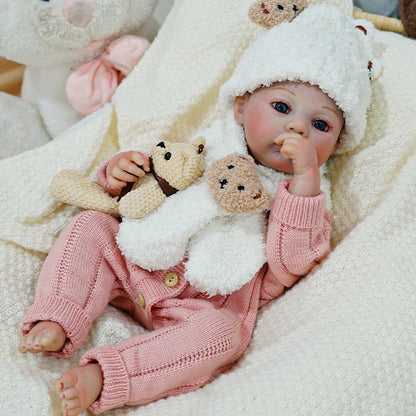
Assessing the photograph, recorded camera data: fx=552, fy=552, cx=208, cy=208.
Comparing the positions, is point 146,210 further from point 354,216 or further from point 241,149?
point 354,216

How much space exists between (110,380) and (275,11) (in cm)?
76

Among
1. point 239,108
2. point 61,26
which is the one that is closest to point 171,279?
point 239,108

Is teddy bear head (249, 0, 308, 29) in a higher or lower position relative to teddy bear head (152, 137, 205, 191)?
higher

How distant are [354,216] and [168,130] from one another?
440 millimetres

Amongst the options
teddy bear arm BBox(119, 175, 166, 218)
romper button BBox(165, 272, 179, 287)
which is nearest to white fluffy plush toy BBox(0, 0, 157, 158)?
teddy bear arm BBox(119, 175, 166, 218)

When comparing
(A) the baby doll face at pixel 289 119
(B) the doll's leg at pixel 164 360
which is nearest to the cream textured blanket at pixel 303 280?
(B) the doll's leg at pixel 164 360

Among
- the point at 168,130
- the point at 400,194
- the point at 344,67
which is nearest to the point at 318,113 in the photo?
the point at 344,67

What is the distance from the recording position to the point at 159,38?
132cm

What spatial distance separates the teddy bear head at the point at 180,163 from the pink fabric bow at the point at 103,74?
368 mm

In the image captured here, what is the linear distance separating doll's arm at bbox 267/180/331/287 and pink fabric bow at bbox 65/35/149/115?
0.57 m

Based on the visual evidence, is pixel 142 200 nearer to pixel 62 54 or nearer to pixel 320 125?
pixel 320 125

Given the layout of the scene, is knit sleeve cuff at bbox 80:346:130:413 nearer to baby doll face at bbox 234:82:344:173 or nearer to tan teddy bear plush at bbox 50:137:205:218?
tan teddy bear plush at bbox 50:137:205:218

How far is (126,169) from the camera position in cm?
107

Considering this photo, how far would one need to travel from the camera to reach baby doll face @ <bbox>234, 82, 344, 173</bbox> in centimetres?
100
